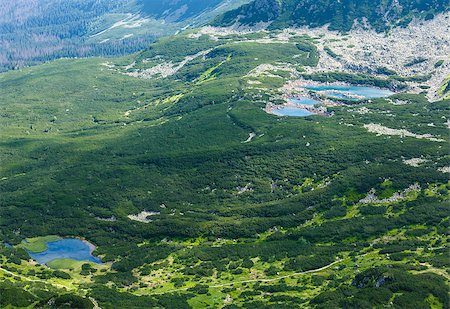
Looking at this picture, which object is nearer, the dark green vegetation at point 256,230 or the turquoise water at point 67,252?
the dark green vegetation at point 256,230

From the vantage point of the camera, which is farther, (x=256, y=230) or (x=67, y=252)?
(x=256, y=230)

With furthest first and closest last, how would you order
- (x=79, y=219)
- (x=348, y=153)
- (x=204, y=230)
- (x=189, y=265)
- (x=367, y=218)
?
(x=348, y=153) < (x=79, y=219) < (x=204, y=230) < (x=367, y=218) < (x=189, y=265)

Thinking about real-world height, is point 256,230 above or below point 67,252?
below

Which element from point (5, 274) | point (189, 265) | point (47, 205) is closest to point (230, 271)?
point (189, 265)

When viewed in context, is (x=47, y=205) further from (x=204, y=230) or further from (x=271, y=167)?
(x=271, y=167)

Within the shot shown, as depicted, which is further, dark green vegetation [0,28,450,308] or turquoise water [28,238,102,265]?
turquoise water [28,238,102,265]

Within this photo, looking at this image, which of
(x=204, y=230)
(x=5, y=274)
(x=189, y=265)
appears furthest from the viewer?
(x=204, y=230)

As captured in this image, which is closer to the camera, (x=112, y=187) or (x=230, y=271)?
(x=230, y=271)

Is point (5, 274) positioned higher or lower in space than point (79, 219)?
higher
